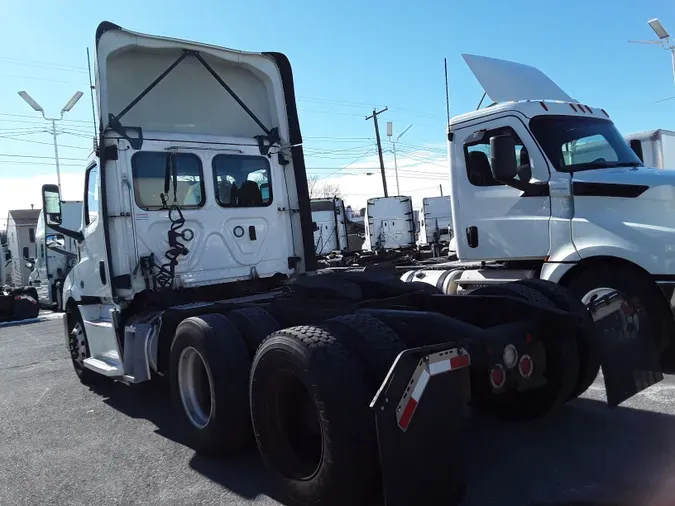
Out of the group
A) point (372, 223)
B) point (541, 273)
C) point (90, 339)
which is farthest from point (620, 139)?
point (372, 223)

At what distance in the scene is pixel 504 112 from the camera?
263 inches

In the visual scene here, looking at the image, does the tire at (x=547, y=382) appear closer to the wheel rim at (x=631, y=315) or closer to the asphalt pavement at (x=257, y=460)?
the asphalt pavement at (x=257, y=460)

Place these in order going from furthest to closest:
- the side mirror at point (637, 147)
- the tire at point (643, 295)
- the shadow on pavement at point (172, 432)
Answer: the side mirror at point (637, 147)
the tire at point (643, 295)
the shadow on pavement at point (172, 432)

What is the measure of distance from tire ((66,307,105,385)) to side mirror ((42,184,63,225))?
1180 millimetres

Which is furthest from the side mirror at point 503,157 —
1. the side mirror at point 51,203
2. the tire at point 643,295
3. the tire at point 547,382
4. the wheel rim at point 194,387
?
the side mirror at point 51,203

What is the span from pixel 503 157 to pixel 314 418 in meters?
3.79

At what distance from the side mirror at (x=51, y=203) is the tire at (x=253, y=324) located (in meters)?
3.12

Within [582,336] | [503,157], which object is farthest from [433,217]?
[582,336]

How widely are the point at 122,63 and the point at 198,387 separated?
3.57m

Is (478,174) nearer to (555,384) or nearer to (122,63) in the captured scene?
(555,384)

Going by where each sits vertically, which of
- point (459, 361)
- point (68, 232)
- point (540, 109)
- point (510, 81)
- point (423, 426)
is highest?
point (510, 81)

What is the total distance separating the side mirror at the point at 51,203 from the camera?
641 centimetres

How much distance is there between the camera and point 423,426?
2.86 m

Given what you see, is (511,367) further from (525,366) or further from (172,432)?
(172,432)
